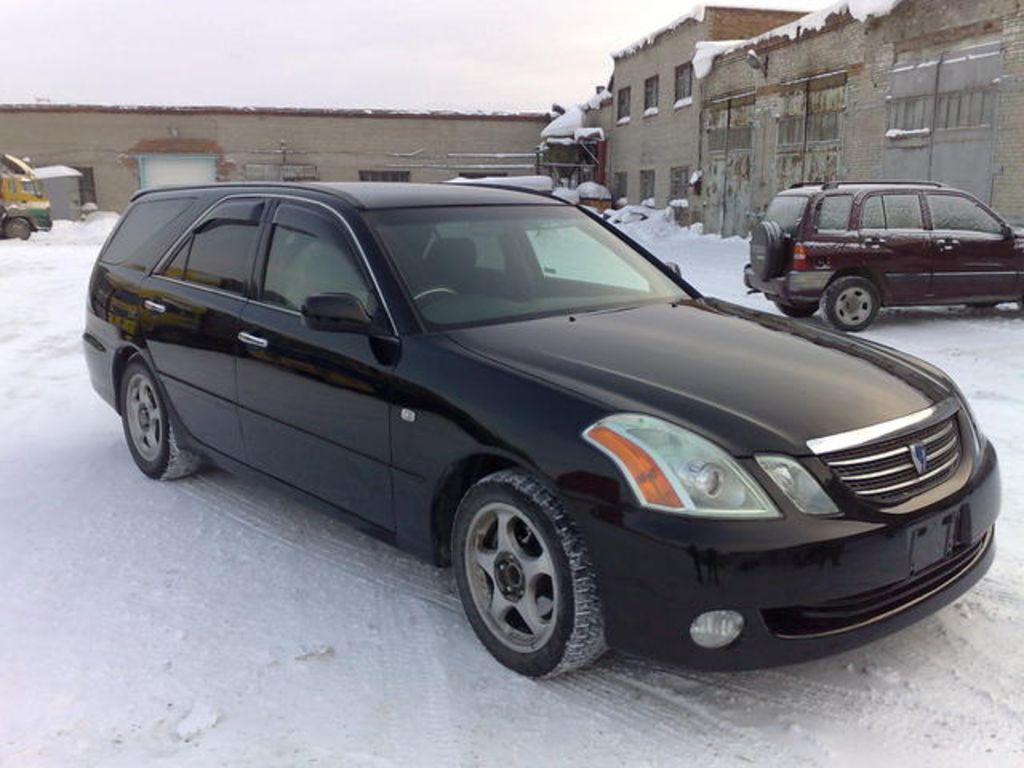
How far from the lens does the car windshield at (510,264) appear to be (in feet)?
11.7

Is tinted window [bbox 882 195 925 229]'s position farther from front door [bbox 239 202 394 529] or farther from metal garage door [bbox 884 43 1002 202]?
front door [bbox 239 202 394 529]

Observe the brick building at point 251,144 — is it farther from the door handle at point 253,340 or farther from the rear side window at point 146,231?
the door handle at point 253,340

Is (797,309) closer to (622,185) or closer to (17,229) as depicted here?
(622,185)

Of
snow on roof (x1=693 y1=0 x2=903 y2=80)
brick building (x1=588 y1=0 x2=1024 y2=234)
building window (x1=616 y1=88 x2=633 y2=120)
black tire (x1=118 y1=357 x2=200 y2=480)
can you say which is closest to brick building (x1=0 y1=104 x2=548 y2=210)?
building window (x1=616 y1=88 x2=633 y2=120)

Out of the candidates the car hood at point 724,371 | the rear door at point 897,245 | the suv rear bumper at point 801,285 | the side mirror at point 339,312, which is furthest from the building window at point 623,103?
the side mirror at point 339,312

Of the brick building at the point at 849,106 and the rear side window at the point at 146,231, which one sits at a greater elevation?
the brick building at the point at 849,106

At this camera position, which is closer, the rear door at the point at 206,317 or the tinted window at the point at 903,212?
the rear door at the point at 206,317

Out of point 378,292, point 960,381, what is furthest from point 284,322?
point 960,381

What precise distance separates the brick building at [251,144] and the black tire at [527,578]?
1430 inches

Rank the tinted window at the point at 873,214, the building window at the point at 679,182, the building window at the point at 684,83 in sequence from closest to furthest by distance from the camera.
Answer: the tinted window at the point at 873,214, the building window at the point at 684,83, the building window at the point at 679,182

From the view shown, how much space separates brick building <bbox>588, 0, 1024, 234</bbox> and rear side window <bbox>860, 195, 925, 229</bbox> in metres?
5.49

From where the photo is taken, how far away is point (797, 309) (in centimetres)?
1084

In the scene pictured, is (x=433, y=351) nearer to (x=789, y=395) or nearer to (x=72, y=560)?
(x=789, y=395)

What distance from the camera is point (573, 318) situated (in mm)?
3611
